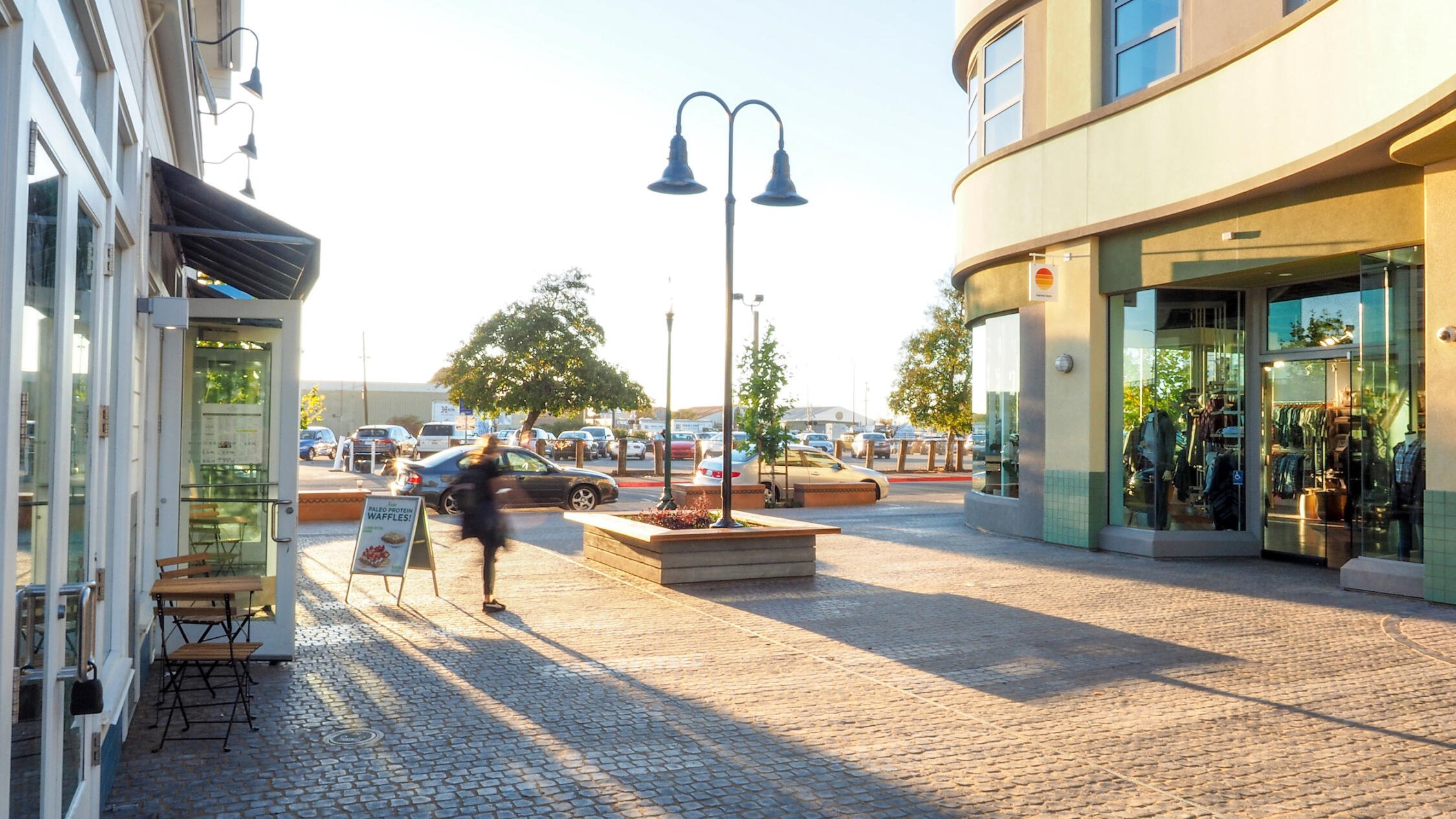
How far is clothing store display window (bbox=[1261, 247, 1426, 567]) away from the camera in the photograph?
35.4 feet

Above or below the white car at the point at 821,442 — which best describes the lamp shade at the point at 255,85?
above

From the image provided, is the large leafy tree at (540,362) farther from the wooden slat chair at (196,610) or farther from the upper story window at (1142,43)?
the wooden slat chair at (196,610)

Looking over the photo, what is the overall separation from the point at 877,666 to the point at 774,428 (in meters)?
15.4

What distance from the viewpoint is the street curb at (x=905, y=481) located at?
2883 cm

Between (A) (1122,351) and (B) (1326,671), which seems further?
(A) (1122,351)

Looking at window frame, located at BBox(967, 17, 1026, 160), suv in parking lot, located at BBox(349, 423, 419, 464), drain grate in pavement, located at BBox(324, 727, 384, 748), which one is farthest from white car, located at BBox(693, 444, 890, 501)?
suv in parking lot, located at BBox(349, 423, 419, 464)

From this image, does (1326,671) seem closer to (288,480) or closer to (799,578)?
(799,578)

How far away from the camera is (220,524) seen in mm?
8070

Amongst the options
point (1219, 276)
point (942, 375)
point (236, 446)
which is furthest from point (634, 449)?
point (236, 446)

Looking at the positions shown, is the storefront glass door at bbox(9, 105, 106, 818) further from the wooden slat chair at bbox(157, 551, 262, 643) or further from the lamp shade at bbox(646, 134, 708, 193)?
the lamp shade at bbox(646, 134, 708, 193)

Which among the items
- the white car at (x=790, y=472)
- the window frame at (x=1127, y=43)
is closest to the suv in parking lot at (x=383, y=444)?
the white car at (x=790, y=472)

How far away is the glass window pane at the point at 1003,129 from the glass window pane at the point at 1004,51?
70 centimetres

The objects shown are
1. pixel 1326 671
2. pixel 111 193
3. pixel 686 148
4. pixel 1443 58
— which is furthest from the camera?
pixel 686 148

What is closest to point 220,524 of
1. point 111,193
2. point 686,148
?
point 111,193
